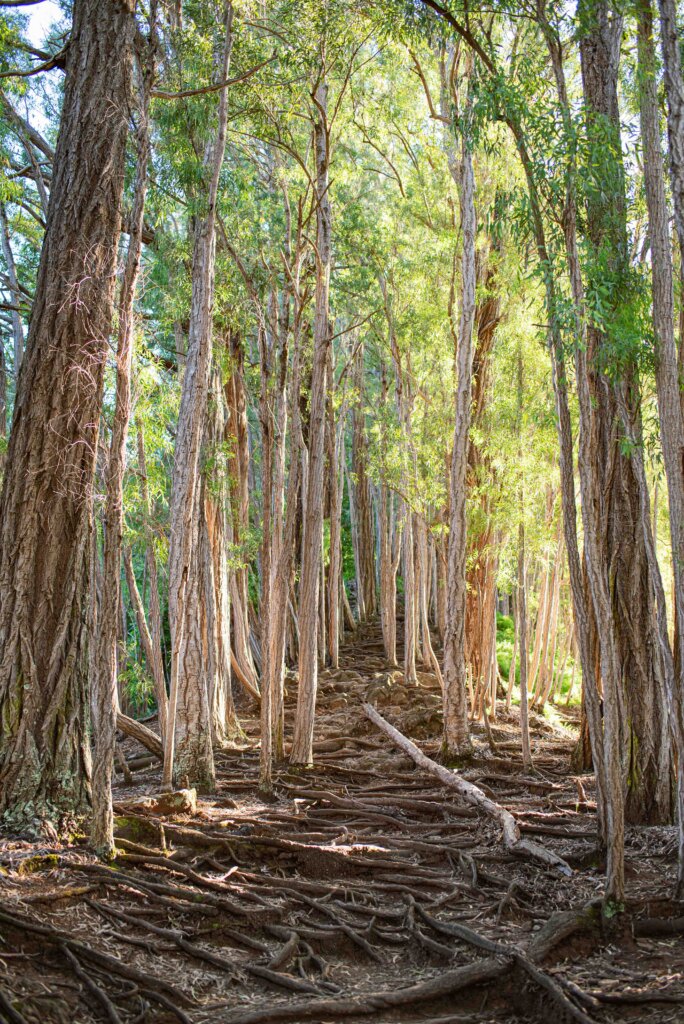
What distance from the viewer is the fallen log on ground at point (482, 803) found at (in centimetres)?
688

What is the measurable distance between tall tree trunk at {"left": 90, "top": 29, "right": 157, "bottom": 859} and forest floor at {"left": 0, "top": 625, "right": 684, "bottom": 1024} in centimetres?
36

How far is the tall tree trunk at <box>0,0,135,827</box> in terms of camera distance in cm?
590

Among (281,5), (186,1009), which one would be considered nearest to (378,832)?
(186,1009)

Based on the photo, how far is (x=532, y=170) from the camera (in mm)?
5980

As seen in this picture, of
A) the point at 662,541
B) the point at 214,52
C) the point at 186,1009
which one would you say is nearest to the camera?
the point at 186,1009

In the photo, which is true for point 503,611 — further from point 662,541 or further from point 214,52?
point 214,52

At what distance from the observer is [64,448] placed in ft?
20.4

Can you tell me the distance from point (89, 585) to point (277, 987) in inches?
118

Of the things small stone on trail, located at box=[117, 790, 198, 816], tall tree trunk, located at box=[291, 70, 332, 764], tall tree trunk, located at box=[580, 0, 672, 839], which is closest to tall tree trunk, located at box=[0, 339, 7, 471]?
tall tree trunk, located at box=[291, 70, 332, 764]

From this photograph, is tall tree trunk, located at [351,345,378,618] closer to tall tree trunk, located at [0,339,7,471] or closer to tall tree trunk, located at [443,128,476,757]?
tall tree trunk, located at [0,339,7,471]

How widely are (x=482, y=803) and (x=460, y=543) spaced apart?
3.72 metres

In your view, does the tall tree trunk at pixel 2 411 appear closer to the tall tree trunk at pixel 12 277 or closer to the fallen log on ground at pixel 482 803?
the tall tree trunk at pixel 12 277

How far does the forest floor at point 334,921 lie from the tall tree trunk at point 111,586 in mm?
356

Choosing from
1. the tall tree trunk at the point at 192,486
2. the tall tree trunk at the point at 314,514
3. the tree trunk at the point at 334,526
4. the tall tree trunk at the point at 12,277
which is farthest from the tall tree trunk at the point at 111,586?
the tree trunk at the point at 334,526
